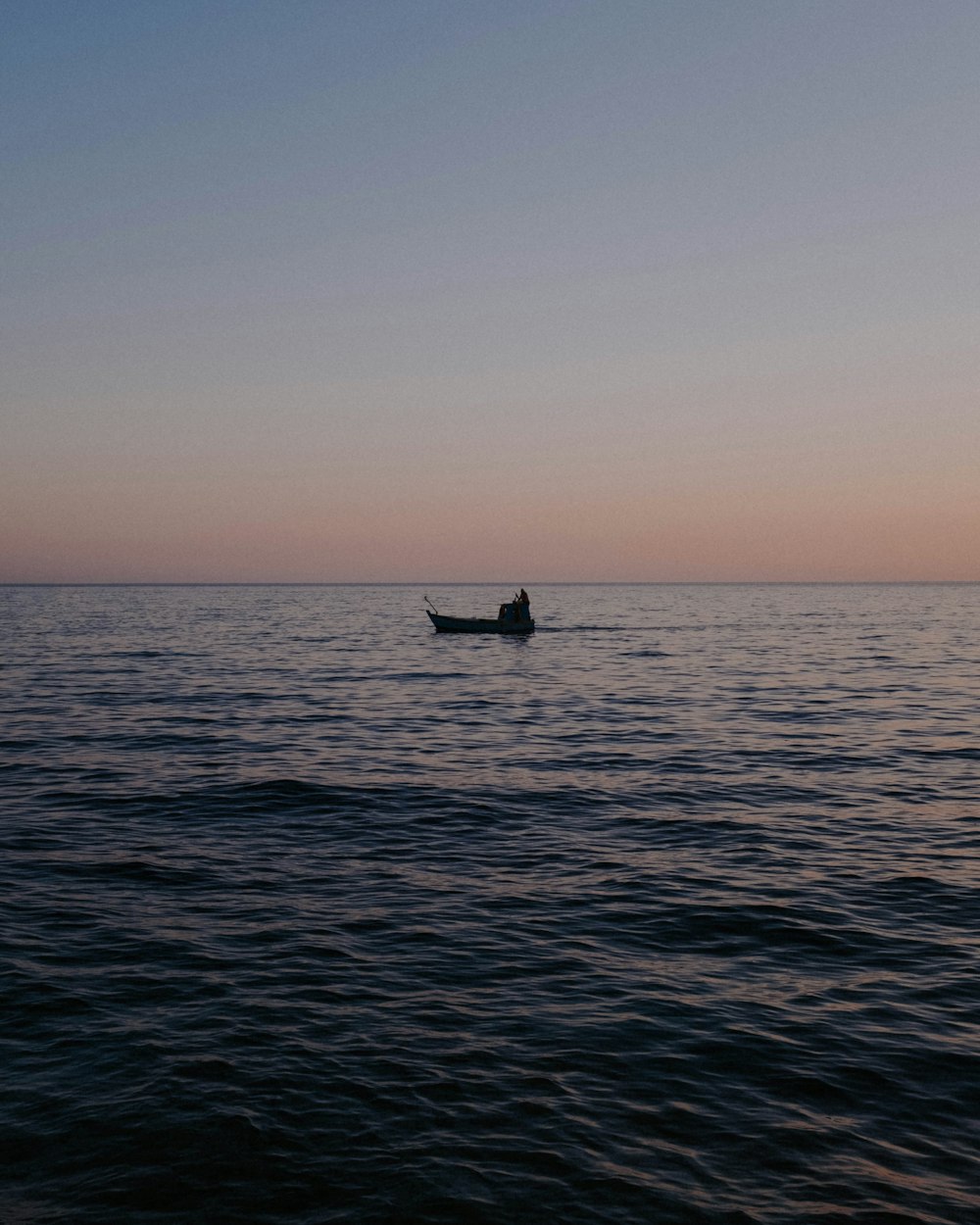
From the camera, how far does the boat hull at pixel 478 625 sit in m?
73.8

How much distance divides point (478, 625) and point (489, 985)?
215ft

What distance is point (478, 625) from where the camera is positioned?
75.9 metres

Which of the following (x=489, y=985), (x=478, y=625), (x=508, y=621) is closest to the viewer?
(x=489, y=985)

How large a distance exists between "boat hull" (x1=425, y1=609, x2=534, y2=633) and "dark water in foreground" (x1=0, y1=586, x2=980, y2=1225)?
155ft

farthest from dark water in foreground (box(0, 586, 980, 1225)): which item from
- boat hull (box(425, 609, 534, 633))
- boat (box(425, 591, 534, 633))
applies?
boat hull (box(425, 609, 534, 633))

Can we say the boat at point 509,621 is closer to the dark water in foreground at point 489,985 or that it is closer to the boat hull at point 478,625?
the boat hull at point 478,625

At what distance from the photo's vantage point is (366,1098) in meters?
8.01

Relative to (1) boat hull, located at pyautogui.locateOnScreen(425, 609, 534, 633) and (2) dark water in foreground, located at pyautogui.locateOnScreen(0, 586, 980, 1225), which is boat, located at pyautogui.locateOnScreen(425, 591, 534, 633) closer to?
(1) boat hull, located at pyautogui.locateOnScreen(425, 609, 534, 633)

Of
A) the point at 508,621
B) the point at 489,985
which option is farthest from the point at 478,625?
the point at 489,985

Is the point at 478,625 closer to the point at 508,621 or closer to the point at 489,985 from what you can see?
the point at 508,621

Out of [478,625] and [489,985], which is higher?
[478,625]

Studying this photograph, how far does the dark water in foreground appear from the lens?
23.0 feet

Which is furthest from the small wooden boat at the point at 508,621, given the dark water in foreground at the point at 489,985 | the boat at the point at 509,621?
the dark water in foreground at the point at 489,985

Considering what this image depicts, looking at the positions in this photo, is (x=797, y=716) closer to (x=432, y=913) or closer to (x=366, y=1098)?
(x=432, y=913)
